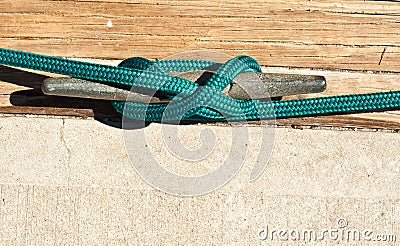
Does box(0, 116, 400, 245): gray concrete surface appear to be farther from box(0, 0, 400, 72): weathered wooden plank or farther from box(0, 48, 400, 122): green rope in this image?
box(0, 0, 400, 72): weathered wooden plank

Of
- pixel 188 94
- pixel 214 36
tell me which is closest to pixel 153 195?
pixel 188 94

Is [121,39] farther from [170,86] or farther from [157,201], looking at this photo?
[157,201]

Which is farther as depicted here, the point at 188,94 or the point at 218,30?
the point at 218,30

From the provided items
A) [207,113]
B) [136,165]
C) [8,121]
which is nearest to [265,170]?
[207,113]

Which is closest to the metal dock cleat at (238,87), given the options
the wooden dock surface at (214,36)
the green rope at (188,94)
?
the green rope at (188,94)

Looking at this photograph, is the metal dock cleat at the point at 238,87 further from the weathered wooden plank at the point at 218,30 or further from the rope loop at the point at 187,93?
the weathered wooden plank at the point at 218,30

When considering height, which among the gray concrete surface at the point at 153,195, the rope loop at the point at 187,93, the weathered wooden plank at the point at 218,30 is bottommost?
the gray concrete surface at the point at 153,195

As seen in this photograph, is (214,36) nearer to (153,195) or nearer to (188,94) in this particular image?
(188,94)
